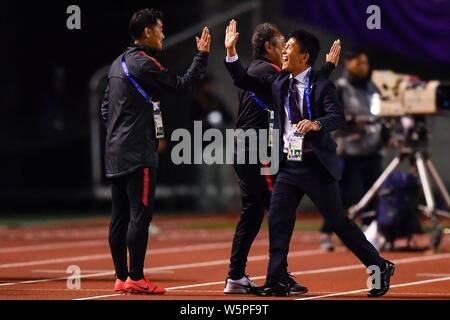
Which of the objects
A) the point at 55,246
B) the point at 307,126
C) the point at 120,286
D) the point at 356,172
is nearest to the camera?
the point at 307,126

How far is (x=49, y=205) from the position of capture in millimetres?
24609

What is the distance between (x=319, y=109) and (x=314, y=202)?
2.41 feet

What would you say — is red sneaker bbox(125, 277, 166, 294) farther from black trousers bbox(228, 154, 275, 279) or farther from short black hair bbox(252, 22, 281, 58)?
short black hair bbox(252, 22, 281, 58)

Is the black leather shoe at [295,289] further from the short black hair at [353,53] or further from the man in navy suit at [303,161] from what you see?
the short black hair at [353,53]

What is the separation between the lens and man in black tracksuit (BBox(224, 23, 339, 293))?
11023 mm

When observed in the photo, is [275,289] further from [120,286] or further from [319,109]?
[319,109]

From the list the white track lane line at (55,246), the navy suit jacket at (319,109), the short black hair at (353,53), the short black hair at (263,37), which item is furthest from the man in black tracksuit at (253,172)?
the white track lane line at (55,246)

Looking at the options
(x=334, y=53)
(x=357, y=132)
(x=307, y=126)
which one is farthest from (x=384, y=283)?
(x=357, y=132)

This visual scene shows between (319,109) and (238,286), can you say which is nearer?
(319,109)

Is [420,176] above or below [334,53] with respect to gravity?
below

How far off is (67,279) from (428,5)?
23.5ft

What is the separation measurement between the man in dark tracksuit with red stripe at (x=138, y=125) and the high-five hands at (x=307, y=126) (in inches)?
38.0

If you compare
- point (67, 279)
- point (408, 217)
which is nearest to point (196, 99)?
point (408, 217)

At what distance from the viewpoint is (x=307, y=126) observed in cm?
1020
